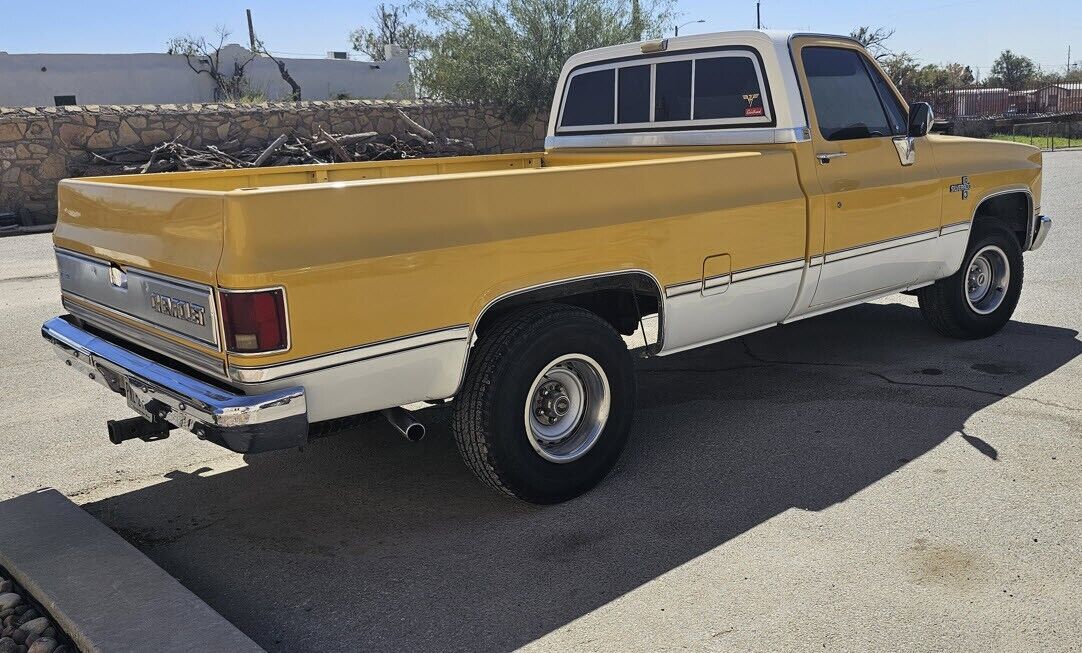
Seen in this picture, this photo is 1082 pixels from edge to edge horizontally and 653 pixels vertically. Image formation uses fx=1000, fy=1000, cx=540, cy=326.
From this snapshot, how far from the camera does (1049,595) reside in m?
3.53

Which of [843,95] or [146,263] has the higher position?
[843,95]

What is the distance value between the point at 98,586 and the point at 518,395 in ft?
5.64

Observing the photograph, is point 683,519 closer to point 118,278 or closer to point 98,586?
point 98,586

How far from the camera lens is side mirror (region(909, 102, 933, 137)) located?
585cm

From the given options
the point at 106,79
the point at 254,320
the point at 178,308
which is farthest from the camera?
the point at 106,79

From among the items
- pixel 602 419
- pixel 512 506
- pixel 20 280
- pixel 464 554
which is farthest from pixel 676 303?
pixel 20 280

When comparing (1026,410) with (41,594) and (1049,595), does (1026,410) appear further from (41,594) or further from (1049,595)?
(41,594)

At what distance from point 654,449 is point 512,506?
0.95 metres

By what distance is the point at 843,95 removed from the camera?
18.9 feet

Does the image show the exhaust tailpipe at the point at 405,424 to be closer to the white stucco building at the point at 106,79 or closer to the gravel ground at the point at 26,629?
the gravel ground at the point at 26,629

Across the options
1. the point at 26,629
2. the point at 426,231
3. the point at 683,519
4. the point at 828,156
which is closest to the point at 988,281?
the point at 828,156

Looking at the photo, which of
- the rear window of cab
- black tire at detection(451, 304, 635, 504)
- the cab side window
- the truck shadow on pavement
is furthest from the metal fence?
black tire at detection(451, 304, 635, 504)

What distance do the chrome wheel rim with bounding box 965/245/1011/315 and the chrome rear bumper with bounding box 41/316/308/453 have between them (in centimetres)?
511

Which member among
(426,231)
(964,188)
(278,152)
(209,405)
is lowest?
(209,405)
